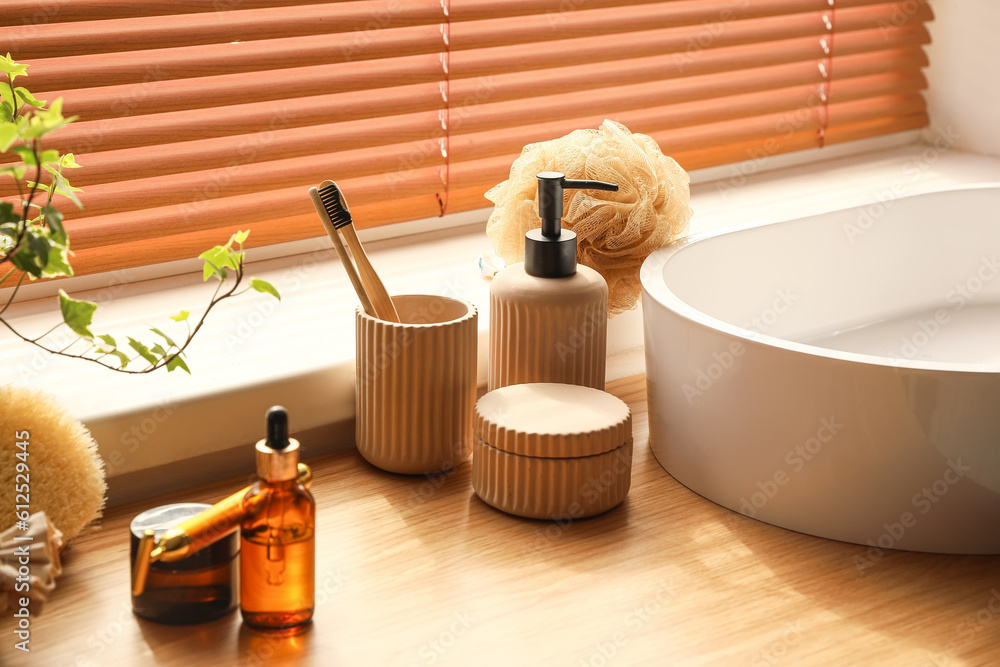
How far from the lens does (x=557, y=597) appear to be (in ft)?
2.47

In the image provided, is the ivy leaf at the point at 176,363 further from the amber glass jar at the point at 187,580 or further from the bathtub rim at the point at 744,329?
the bathtub rim at the point at 744,329

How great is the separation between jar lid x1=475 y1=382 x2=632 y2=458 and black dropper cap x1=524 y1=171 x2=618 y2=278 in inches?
4.3

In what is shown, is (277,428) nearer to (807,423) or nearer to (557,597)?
(557,597)

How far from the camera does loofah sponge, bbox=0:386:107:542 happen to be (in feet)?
2.32

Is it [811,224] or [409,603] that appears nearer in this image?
[409,603]

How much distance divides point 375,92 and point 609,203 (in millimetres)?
367

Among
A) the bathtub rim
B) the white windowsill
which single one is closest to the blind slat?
the white windowsill

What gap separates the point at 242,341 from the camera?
38.3 inches

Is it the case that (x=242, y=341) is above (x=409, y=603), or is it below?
above

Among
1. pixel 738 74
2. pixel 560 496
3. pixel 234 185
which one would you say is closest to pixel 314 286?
pixel 234 185

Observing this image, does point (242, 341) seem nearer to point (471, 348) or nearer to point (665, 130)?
point (471, 348)

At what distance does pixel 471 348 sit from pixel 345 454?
0.16 metres

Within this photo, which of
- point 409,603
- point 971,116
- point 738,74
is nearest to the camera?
point 409,603

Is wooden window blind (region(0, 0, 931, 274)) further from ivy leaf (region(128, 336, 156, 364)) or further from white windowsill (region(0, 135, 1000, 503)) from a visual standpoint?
ivy leaf (region(128, 336, 156, 364))
